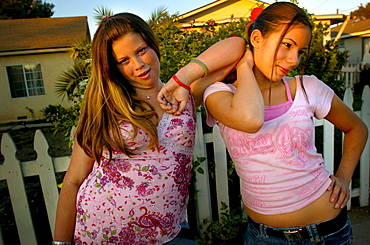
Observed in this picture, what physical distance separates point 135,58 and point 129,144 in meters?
0.39

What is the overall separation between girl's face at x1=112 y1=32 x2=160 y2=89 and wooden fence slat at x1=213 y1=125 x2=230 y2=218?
127 centimetres

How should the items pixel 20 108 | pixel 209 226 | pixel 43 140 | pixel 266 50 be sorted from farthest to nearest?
pixel 20 108
pixel 209 226
pixel 43 140
pixel 266 50

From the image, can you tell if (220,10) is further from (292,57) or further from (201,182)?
(292,57)

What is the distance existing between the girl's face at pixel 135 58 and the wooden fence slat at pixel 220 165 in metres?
1.27

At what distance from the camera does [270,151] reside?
3.90 feet

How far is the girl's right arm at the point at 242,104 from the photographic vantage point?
1068 mm

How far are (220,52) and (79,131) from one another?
74 cm

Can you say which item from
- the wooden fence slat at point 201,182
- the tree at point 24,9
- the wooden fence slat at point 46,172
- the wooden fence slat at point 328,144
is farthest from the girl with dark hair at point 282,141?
the tree at point 24,9

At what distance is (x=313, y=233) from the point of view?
120cm

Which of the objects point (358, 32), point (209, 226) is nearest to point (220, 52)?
point (209, 226)

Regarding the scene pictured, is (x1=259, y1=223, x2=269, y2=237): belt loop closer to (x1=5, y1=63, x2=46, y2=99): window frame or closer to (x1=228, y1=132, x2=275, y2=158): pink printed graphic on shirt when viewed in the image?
(x1=228, y1=132, x2=275, y2=158): pink printed graphic on shirt

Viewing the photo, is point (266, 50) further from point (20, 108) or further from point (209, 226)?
point (20, 108)

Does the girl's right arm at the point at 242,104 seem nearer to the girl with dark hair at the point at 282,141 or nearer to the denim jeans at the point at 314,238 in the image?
the girl with dark hair at the point at 282,141

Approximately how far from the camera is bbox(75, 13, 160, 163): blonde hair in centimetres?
120
